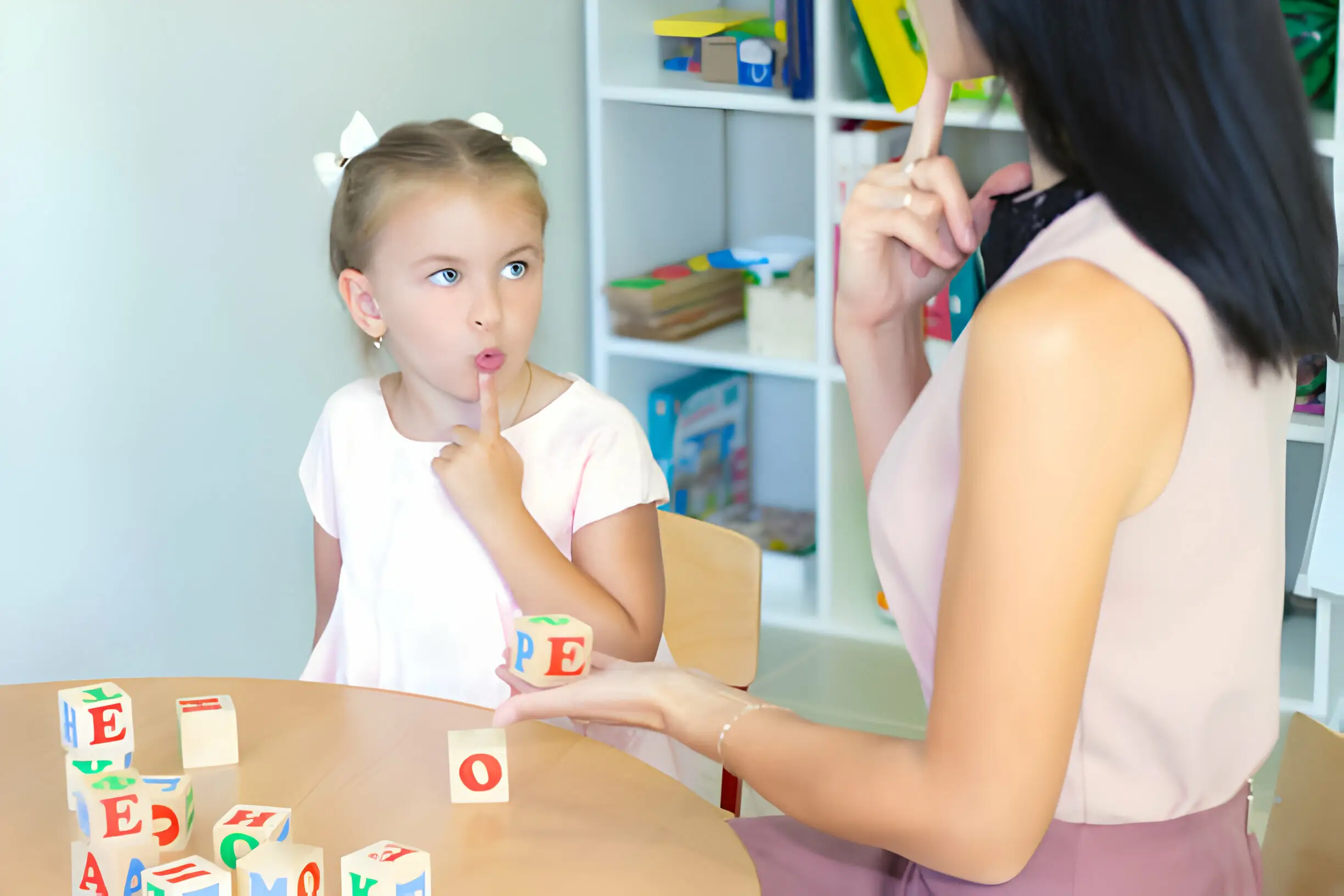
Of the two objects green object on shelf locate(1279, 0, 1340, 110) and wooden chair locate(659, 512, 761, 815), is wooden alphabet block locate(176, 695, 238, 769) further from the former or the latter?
green object on shelf locate(1279, 0, 1340, 110)

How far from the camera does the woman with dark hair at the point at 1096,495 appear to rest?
936mm

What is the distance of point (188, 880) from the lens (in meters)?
0.97

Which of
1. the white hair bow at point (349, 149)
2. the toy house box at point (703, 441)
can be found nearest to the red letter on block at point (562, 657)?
the white hair bow at point (349, 149)

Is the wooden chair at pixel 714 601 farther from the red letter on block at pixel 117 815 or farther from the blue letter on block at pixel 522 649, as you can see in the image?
the red letter on block at pixel 117 815

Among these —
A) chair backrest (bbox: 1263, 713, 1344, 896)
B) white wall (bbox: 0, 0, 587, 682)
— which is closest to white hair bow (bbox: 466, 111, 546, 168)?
white wall (bbox: 0, 0, 587, 682)

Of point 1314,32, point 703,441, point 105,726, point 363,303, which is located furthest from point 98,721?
point 703,441

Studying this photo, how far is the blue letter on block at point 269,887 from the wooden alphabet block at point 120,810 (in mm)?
111

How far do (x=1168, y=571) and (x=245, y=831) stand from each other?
0.65 meters

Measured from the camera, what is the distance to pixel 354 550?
1.76 meters

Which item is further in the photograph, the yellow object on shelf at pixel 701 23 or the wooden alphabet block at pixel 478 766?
the yellow object on shelf at pixel 701 23

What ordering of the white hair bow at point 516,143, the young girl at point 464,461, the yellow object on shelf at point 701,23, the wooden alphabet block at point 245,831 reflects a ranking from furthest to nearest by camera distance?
the yellow object on shelf at point 701,23
the white hair bow at point 516,143
the young girl at point 464,461
the wooden alphabet block at point 245,831

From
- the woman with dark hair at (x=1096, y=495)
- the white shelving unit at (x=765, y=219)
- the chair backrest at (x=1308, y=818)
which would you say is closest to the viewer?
the woman with dark hair at (x=1096, y=495)

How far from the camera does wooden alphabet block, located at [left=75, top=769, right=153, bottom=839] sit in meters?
1.03

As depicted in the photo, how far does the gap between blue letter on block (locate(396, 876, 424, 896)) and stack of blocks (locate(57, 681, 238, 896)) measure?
11cm
